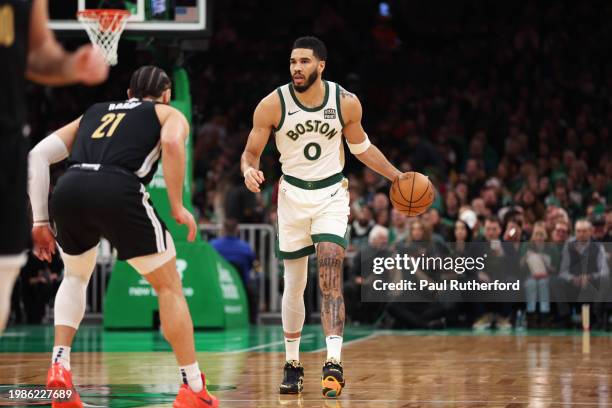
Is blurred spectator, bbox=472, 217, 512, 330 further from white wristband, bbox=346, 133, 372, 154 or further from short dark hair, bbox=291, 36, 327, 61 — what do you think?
short dark hair, bbox=291, 36, 327, 61

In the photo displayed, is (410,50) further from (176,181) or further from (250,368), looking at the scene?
(176,181)

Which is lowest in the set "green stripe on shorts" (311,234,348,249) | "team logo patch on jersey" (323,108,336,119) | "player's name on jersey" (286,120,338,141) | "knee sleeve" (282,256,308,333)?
"knee sleeve" (282,256,308,333)

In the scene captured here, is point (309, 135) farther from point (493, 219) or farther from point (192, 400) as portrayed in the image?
point (493, 219)

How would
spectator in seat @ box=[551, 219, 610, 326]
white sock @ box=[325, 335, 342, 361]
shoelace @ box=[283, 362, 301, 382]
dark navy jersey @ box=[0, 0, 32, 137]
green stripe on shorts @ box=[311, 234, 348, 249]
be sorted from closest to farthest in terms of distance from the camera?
dark navy jersey @ box=[0, 0, 32, 137] → white sock @ box=[325, 335, 342, 361] → shoelace @ box=[283, 362, 301, 382] → green stripe on shorts @ box=[311, 234, 348, 249] → spectator in seat @ box=[551, 219, 610, 326]

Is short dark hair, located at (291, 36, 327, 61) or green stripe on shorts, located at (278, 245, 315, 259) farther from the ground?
short dark hair, located at (291, 36, 327, 61)

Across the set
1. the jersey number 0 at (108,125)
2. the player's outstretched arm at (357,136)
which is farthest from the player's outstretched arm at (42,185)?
the player's outstretched arm at (357,136)

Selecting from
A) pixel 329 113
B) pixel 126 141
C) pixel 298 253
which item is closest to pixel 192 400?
pixel 126 141

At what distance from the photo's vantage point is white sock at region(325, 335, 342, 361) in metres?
8.12

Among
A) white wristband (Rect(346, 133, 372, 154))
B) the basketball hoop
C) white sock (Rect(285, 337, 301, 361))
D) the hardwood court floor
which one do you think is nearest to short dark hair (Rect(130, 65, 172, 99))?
the hardwood court floor

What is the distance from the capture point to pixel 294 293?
862 cm

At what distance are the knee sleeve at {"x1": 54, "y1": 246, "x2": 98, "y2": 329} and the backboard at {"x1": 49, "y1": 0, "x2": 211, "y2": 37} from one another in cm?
748

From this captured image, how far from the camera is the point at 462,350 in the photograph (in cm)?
1255

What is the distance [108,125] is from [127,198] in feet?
1.71

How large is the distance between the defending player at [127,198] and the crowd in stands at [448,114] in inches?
368
